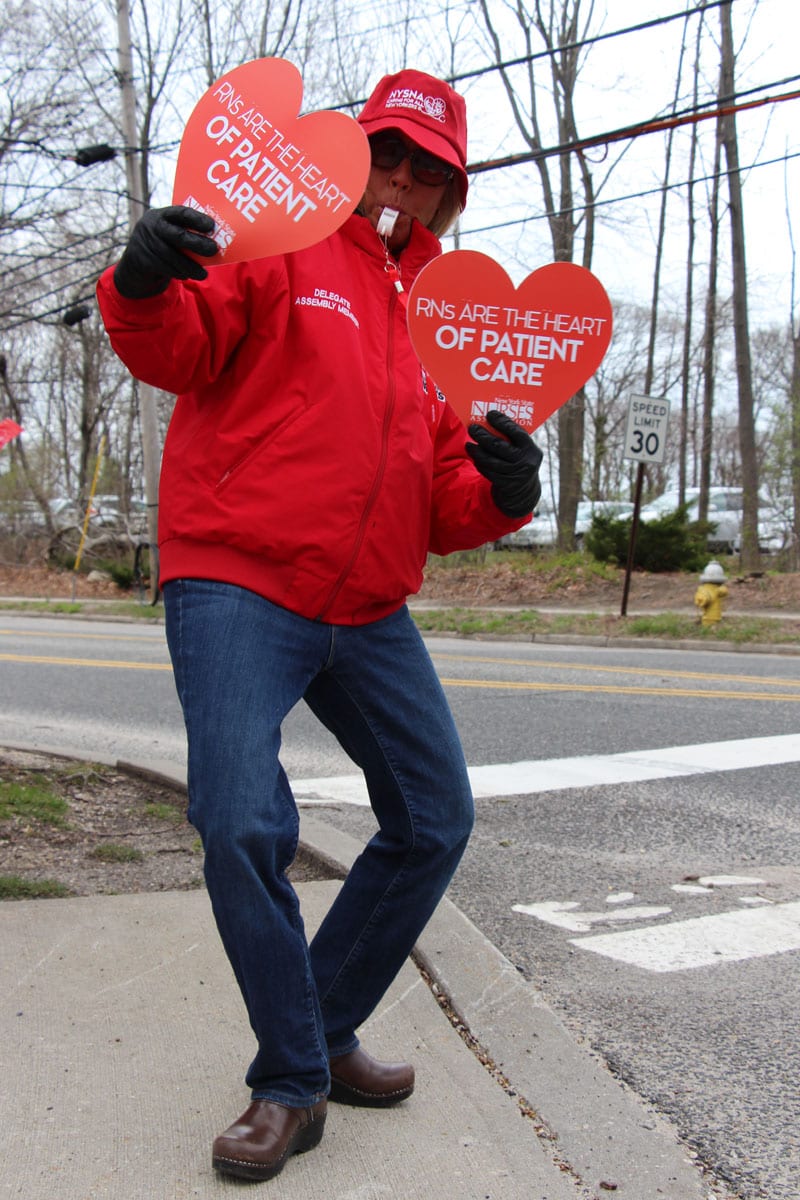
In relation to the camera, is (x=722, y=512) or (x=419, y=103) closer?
(x=419, y=103)

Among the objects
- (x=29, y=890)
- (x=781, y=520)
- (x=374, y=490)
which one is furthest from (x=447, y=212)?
(x=781, y=520)

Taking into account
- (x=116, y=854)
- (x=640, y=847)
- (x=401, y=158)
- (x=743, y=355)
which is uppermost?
(x=743, y=355)

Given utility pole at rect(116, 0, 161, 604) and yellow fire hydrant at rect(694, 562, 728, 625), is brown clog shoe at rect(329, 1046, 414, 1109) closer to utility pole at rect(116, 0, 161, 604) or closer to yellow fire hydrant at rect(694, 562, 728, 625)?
yellow fire hydrant at rect(694, 562, 728, 625)

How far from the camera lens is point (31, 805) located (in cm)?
477

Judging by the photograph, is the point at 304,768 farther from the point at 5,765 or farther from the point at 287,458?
the point at 287,458

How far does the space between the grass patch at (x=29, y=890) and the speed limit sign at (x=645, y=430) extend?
1243 cm

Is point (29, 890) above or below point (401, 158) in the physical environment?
below

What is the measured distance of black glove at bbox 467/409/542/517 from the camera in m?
2.57

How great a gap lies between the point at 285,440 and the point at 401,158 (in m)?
0.78

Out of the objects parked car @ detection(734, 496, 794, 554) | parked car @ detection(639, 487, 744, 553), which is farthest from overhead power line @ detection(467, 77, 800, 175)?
parked car @ detection(639, 487, 744, 553)

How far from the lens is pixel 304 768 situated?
6.84 metres

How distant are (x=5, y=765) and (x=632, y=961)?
3.19 m

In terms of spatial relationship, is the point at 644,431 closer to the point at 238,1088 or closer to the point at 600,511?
the point at 600,511

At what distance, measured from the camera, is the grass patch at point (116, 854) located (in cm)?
430
